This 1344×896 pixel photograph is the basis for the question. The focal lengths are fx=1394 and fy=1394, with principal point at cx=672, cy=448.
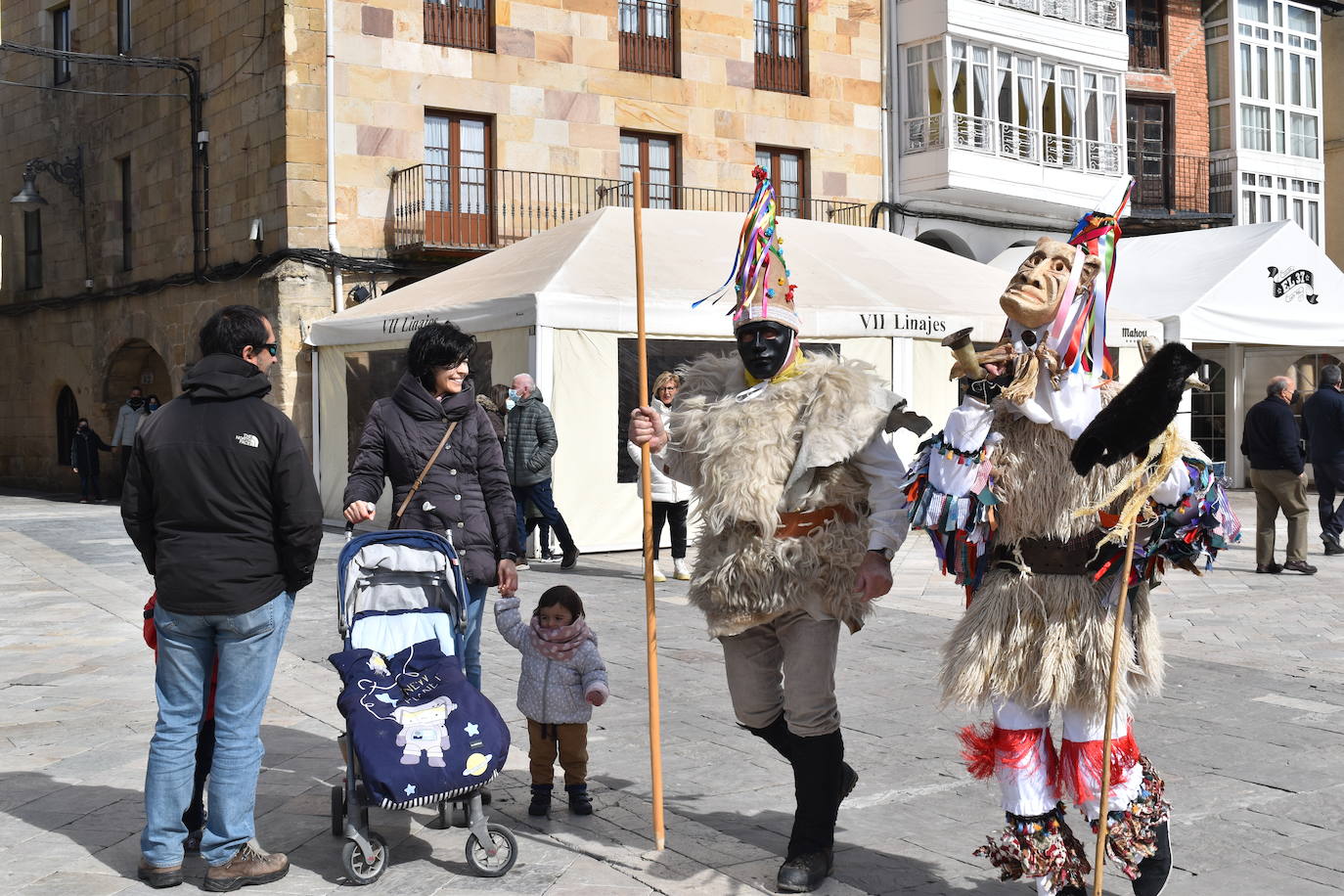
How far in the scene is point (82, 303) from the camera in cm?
2414

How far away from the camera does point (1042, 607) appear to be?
3775 mm

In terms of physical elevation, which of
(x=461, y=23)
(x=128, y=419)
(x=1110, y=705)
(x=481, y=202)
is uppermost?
(x=461, y=23)

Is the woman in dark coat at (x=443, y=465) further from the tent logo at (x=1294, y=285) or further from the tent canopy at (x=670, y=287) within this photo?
the tent logo at (x=1294, y=285)

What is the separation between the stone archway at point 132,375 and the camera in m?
23.4

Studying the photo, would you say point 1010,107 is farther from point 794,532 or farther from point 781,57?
point 794,532

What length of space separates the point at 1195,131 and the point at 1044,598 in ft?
94.4

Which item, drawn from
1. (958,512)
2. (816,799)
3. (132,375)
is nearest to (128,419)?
(132,375)

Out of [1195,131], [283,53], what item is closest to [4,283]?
[283,53]

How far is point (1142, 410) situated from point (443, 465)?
2641 millimetres

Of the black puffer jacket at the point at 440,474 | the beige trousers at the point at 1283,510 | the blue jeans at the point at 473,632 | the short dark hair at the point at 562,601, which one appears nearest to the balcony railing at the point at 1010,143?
the beige trousers at the point at 1283,510

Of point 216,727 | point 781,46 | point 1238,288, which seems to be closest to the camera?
point 216,727

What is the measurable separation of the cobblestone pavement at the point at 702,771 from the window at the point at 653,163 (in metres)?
13.0

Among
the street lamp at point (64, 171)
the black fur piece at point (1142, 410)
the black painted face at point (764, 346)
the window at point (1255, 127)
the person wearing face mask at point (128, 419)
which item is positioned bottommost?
the black fur piece at point (1142, 410)

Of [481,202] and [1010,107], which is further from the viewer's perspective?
[1010,107]
